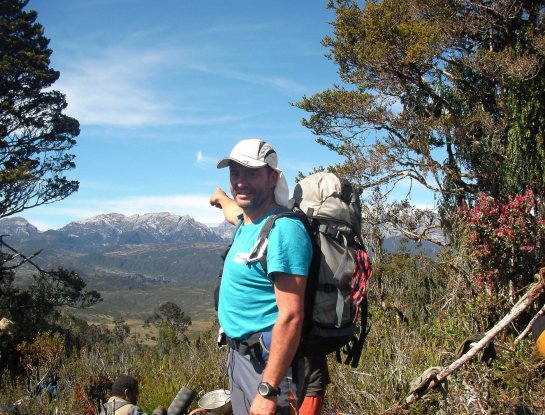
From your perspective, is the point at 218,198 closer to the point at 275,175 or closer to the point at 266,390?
the point at 275,175

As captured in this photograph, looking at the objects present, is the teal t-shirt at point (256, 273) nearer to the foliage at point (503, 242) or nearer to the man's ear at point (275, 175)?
the man's ear at point (275, 175)

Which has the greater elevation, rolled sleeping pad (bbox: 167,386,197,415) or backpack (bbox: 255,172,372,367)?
backpack (bbox: 255,172,372,367)

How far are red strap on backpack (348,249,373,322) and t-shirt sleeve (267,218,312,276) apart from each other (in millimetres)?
203

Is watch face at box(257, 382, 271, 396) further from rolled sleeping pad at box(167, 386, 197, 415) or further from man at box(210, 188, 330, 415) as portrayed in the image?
rolled sleeping pad at box(167, 386, 197, 415)

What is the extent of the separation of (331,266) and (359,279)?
14 centimetres

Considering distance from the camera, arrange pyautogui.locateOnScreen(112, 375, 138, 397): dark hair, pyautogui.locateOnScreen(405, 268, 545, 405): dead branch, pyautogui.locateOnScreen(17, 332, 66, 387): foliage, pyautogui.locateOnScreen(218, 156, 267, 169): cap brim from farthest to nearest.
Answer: pyautogui.locateOnScreen(17, 332, 66, 387): foliage → pyautogui.locateOnScreen(112, 375, 138, 397): dark hair → pyautogui.locateOnScreen(218, 156, 267, 169): cap brim → pyautogui.locateOnScreen(405, 268, 545, 405): dead branch

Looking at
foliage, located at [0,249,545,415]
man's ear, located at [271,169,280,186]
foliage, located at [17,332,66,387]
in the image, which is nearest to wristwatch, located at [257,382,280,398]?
foliage, located at [0,249,545,415]

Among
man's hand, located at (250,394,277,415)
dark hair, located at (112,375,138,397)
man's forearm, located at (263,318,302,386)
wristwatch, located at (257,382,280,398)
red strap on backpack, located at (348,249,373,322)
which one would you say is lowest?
dark hair, located at (112,375,138,397)

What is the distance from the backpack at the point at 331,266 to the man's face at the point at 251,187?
147 mm

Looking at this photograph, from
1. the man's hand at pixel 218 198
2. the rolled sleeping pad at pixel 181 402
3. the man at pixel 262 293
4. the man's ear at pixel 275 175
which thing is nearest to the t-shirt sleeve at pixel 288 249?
the man at pixel 262 293

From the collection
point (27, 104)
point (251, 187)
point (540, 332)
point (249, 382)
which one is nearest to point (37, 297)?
point (27, 104)

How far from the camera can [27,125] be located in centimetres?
1566

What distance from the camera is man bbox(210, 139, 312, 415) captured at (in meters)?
1.71

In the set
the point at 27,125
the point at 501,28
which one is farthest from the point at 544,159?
the point at 27,125
